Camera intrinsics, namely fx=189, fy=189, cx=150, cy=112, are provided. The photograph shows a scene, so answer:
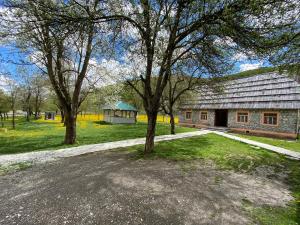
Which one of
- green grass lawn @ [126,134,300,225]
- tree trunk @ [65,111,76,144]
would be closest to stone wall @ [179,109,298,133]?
green grass lawn @ [126,134,300,225]

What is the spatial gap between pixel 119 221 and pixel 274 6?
7.15 metres

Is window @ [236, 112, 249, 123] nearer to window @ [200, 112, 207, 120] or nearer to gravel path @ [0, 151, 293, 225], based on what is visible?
window @ [200, 112, 207, 120]

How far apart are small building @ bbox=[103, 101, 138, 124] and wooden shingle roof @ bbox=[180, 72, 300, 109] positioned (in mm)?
13222

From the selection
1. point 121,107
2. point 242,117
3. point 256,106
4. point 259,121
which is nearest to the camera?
point 259,121

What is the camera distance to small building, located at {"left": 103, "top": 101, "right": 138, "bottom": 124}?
3747cm

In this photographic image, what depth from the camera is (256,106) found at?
22.6 meters

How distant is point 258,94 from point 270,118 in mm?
3829

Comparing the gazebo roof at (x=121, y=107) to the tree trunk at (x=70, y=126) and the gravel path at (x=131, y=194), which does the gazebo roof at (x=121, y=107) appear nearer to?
the tree trunk at (x=70, y=126)

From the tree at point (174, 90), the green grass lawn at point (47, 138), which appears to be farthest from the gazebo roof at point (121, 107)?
the tree at point (174, 90)

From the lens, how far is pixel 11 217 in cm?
403

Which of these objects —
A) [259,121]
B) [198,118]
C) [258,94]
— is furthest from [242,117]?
[198,118]

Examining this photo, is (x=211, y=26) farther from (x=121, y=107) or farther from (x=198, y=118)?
(x=121, y=107)

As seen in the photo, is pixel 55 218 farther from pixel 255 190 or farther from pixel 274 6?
pixel 274 6

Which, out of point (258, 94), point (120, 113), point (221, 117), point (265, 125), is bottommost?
point (265, 125)
